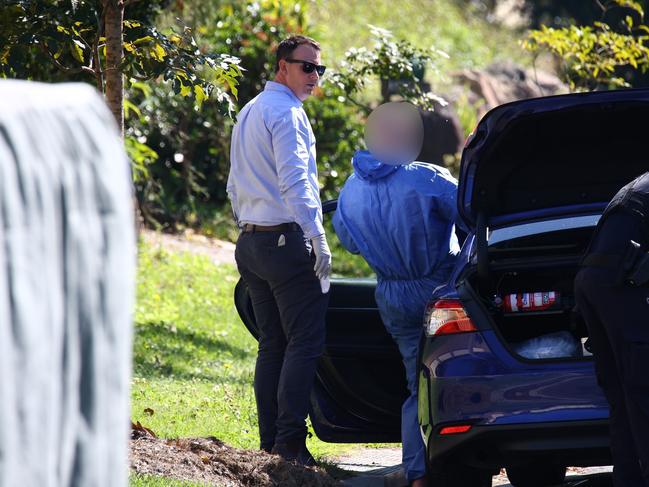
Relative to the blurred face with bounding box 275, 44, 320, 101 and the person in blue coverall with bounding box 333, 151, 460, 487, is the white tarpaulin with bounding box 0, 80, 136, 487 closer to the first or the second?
the person in blue coverall with bounding box 333, 151, 460, 487

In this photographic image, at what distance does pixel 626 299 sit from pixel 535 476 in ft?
6.41

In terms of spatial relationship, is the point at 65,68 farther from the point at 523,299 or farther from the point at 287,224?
the point at 523,299

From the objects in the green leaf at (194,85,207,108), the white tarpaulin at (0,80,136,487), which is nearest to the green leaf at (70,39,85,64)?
the green leaf at (194,85,207,108)

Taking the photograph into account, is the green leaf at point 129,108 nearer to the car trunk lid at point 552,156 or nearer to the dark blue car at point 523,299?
the dark blue car at point 523,299

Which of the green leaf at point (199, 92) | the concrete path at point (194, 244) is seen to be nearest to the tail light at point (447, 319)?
the green leaf at point (199, 92)

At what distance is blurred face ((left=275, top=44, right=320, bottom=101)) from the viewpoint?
19.9ft

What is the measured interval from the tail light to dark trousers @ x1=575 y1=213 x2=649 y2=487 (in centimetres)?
56

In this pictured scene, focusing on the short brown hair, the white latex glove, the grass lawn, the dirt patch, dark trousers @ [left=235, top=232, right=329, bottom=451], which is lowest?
the grass lawn

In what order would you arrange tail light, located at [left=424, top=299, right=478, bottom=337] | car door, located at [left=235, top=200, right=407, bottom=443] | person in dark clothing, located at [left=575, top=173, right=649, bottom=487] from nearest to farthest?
1. person in dark clothing, located at [left=575, top=173, right=649, bottom=487]
2. tail light, located at [left=424, top=299, right=478, bottom=337]
3. car door, located at [left=235, top=200, right=407, bottom=443]

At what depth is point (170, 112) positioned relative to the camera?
49.0 ft

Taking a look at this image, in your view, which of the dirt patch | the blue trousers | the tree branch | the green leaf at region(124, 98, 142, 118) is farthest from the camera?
the green leaf at region(124, 98, 142, 118)

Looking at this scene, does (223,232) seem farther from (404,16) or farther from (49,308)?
(404,16)

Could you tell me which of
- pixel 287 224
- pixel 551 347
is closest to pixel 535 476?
pixel 551 347

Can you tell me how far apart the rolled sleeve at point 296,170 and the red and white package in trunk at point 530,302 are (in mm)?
908
